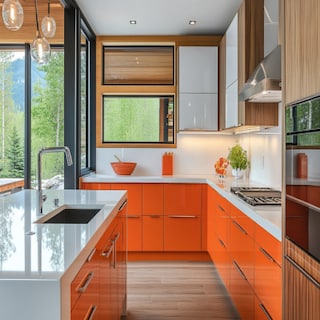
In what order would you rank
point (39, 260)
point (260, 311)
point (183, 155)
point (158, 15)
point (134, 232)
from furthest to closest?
point (183, 155), point (134, 232), point (158, 15), point (260, 311), point (39, 260)

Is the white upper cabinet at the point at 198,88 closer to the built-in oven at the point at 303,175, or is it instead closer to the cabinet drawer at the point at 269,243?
the cabinet drawer at the point at 269,243

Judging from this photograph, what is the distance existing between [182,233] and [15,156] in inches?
92.3

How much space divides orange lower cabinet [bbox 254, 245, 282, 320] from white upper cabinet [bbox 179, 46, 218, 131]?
2555 mm

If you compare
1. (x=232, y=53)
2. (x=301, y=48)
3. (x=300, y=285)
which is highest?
(x=232, y=53)

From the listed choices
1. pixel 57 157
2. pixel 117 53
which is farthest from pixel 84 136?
pixel 117 53

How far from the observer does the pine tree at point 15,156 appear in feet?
15.9

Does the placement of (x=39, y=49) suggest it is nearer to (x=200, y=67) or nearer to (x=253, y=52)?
(x=253, y=52)

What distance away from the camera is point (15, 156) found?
16.0ft

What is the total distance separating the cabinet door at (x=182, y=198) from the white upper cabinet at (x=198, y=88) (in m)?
0.73

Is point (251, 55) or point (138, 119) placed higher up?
point (251, 55)

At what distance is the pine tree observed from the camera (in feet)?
15.9

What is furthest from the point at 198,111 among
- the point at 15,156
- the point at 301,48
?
the point at 301,48

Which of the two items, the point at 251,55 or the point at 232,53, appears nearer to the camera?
the point at 251,55

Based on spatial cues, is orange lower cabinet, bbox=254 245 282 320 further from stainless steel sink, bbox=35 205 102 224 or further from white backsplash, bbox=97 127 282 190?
white backsplash, bbox=97 127 282 190
